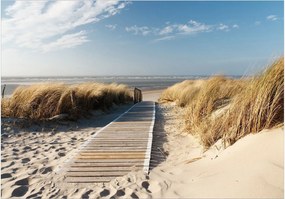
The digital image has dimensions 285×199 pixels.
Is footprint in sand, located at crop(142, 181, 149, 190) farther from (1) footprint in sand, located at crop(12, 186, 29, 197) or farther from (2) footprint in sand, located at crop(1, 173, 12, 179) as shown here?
(2) footprint in sand, located at crop(1, 173, 12, 179)

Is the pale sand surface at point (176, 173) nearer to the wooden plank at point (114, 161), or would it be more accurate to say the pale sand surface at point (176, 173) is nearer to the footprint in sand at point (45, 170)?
the footprint in sand at point (45, 170)

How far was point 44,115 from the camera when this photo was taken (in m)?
9.15

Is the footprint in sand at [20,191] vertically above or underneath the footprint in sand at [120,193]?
underneath

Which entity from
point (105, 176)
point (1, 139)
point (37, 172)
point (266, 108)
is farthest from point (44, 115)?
A: point (266, 108)

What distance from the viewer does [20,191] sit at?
4.07 metres

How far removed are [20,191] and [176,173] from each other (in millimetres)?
2125

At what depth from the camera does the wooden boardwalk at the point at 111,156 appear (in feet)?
15.1

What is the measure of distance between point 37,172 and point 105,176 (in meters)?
1.11

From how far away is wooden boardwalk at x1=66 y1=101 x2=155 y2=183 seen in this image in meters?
4.59

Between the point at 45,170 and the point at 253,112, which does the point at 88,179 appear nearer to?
the point at 45,170

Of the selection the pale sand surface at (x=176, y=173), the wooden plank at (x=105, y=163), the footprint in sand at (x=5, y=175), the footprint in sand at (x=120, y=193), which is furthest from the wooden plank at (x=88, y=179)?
the footprint in sand at (x=5, y=175)

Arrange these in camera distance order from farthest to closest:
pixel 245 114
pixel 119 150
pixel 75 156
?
pixel 119 150 < pixel 75 156 < pixel 245 114

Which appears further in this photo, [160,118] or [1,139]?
[160,118]

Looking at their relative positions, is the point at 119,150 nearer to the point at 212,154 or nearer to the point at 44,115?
the point at 212,154
